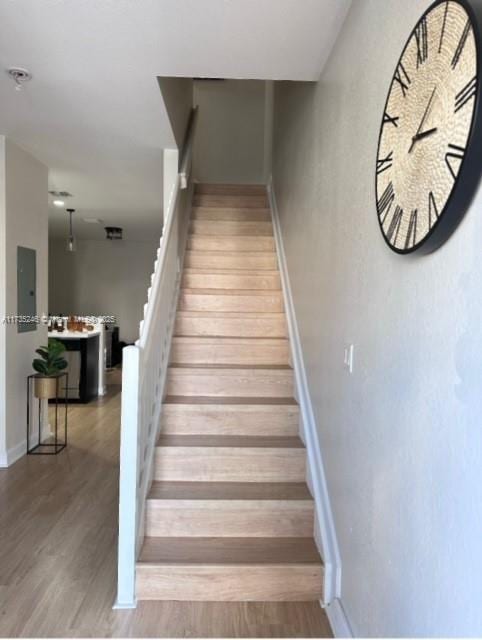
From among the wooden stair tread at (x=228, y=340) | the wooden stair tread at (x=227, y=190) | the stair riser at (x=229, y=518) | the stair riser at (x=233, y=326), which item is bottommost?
the stair riser at (x=229, y=518)

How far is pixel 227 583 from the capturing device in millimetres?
2057

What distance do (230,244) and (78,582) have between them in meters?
3.14

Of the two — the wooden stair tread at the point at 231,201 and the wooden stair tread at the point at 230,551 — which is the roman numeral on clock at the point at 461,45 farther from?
the wooden stair tread at the point at 231,201

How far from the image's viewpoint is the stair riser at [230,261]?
14.0 ft

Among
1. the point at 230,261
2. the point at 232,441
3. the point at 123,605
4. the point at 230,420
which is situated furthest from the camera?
the point at 230,261

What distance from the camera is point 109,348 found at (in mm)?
8148

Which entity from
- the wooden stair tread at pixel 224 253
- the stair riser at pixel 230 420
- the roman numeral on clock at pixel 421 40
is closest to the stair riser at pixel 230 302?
the wooden stair tread at pixel 224 253

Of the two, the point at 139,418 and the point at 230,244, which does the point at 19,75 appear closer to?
the point at 139,418

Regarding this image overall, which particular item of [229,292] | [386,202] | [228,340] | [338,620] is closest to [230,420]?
[228,340]

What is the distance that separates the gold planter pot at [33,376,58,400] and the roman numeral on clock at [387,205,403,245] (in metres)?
3.35

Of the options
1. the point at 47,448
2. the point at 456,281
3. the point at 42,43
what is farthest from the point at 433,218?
the point at 47,448

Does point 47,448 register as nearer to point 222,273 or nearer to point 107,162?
point 222,273

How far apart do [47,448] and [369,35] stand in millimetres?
4008

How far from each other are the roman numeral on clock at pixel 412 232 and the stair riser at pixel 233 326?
8.09 ft
